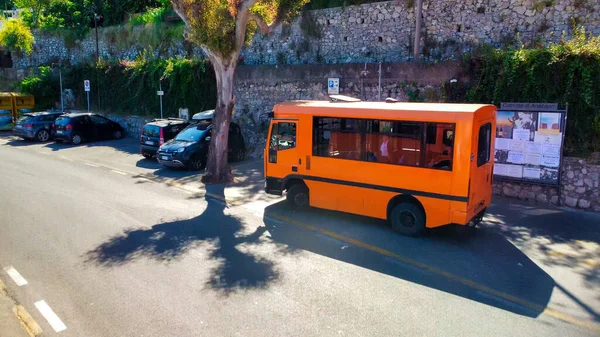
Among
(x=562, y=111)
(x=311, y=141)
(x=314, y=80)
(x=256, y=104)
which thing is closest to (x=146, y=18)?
(x=256, y=104)

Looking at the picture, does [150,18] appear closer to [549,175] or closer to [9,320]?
[549,175]

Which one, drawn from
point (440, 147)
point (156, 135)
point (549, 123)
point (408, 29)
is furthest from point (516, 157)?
point (156, 135)

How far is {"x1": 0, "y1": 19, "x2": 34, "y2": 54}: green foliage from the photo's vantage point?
37.7m

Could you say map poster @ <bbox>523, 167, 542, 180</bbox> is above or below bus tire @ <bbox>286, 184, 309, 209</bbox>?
above

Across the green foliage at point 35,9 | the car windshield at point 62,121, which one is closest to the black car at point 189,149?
the car windshield at point 62,121

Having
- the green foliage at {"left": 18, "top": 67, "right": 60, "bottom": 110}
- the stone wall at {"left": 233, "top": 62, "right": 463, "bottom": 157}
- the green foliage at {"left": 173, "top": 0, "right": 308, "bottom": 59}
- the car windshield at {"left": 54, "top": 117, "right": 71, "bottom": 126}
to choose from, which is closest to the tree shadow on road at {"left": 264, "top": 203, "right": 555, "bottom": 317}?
the green foliage at {"left": 173, "top": 0, "right": 308, "bottom": 59}

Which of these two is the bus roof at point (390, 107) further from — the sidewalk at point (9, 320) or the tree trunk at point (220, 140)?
the sidewalk at point (9, 320)

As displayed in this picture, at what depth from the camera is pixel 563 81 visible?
11.5m

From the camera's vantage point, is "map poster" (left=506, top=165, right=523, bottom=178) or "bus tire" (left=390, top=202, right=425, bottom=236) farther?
"map poster" (left=506, top=165, right=523, bottom=178)

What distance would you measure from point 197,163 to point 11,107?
59.5 feet

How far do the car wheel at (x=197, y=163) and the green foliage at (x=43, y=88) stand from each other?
19.9 meters

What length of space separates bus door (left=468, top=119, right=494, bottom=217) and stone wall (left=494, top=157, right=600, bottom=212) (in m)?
3.03

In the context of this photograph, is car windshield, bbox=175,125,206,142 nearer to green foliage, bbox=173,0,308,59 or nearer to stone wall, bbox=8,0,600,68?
green foliage, bbox=173,0,308,59

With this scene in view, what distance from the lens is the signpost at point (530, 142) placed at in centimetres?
1141
